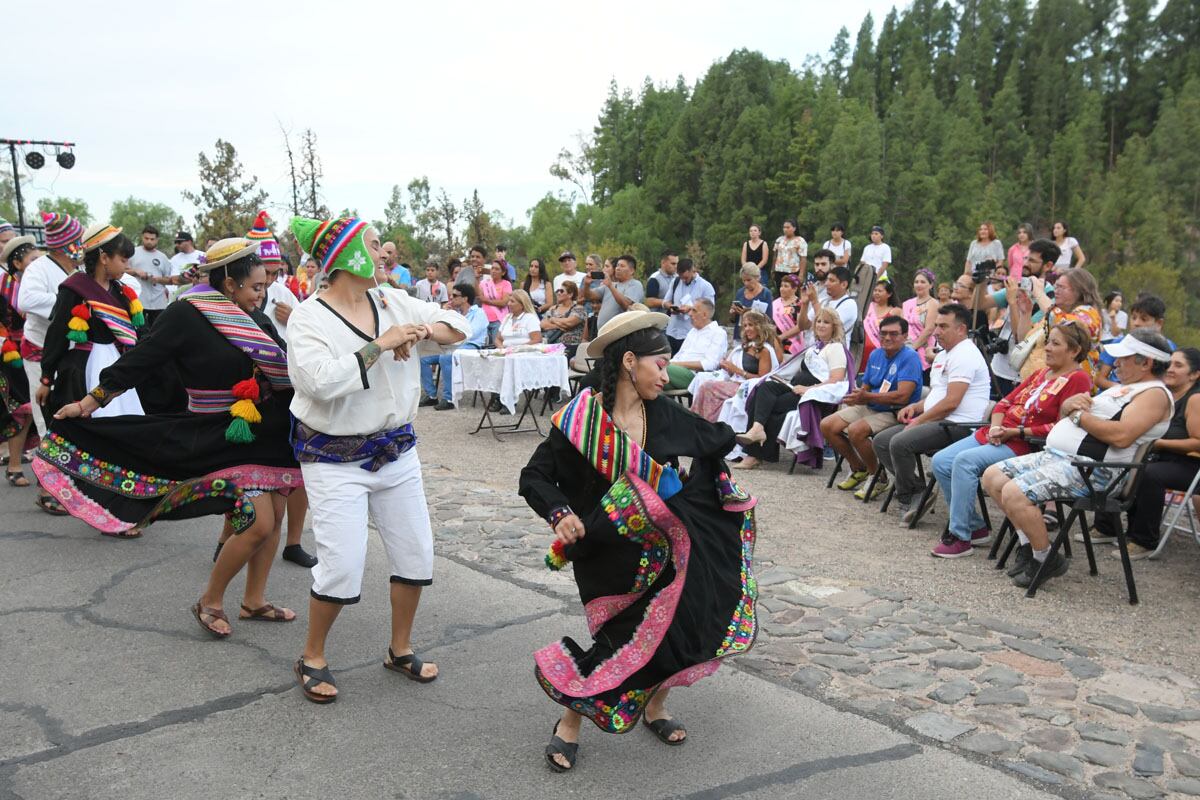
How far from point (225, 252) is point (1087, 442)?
4.86 metres

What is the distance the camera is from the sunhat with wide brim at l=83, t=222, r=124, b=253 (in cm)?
641

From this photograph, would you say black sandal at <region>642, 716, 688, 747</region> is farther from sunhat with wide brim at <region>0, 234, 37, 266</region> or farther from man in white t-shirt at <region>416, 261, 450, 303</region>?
man in white t-shirt at <region>416, 261, 450, 303</region>

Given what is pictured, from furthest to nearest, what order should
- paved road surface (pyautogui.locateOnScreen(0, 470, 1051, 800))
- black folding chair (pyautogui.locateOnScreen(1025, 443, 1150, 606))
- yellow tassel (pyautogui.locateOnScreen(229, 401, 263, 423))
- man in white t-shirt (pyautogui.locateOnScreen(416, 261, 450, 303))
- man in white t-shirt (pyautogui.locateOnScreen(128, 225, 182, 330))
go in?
1. man in white t-shirt (pyautogui.locateOnScreen(416, 261, 450, 303))
2. man in white t-shirt (pyautogui.locateOnScreen(128, 225, 182, 330))
3. black folding chair (pyautogui.locateOnScreen(1025, 443, 1150, 606))
4. yellow tassel (pyautogui.locateOnScreen(229, 401, 263, 423))
5. paved road surface (pyautogui.locateOnScreen(0, 470, 1051, 800))

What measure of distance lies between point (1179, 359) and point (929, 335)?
4.46 meters

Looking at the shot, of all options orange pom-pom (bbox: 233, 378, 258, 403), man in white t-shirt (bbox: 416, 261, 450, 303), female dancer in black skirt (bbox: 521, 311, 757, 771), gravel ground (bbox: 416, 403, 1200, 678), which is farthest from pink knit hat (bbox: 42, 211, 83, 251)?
man in white t-shirt (bbox: 416, 261, 450, 303)

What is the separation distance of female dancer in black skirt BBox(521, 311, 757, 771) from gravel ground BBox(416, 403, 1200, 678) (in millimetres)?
2303

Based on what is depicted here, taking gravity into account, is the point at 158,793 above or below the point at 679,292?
below

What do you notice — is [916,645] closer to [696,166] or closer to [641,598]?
[641,598]

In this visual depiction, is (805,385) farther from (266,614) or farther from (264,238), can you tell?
(266,614)

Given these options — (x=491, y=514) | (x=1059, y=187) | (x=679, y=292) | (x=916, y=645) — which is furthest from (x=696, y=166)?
(x=916, y=645)

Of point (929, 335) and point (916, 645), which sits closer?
point (916, 645)

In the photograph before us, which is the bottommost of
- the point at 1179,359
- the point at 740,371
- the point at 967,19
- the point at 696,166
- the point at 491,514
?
the point at 491,514

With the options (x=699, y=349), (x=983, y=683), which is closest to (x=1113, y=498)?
(x=983, y=683)

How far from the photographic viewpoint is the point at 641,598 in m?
3.57
